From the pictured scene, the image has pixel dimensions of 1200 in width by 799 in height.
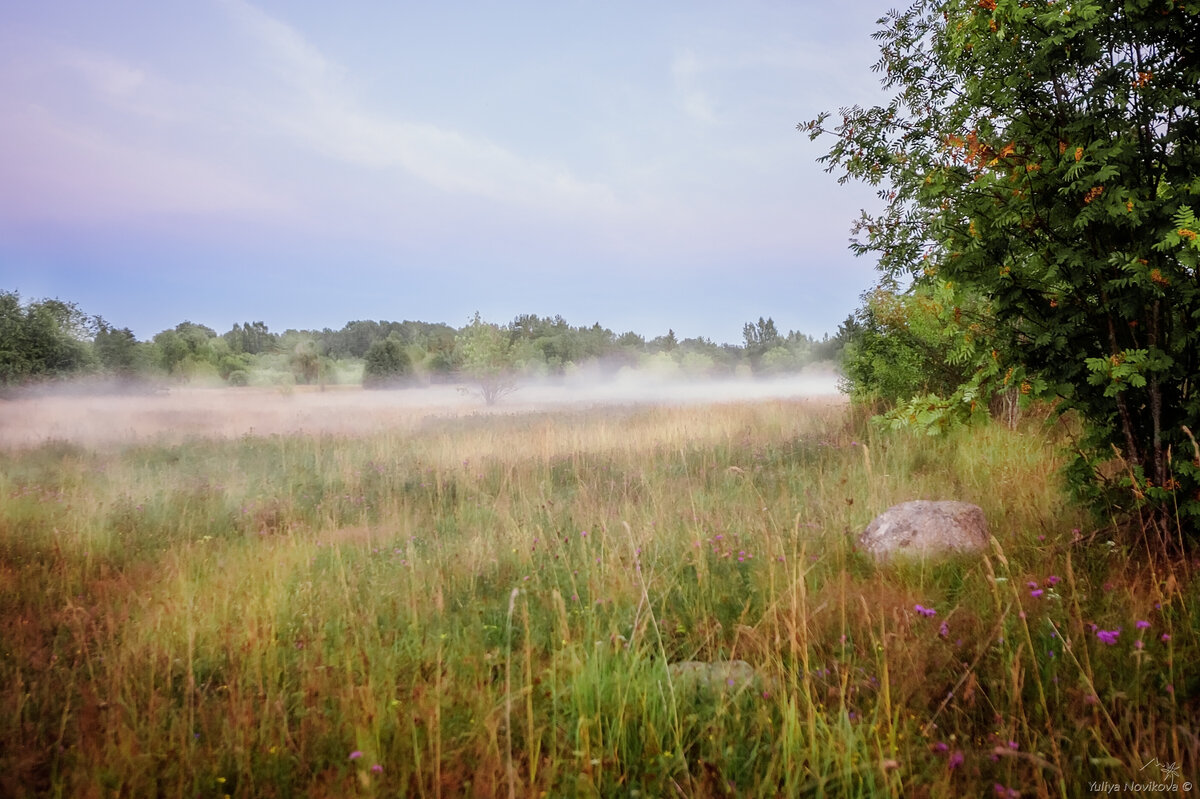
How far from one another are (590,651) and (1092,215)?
377cm

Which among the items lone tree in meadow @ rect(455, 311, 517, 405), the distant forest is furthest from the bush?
lone tree in meadow @ rect(455, 311, 517, 405)

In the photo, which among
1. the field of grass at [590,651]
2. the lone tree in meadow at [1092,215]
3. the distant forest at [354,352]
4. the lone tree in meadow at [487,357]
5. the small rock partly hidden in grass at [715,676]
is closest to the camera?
the field of grass at [590,651]

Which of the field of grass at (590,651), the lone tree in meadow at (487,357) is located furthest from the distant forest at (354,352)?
the field of grass at (590,651)

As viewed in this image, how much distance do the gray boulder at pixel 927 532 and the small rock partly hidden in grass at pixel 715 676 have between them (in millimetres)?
1924

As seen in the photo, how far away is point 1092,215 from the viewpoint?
3225mm

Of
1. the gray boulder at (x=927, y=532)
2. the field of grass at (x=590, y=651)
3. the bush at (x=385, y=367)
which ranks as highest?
the bush at (x=385, y=367)

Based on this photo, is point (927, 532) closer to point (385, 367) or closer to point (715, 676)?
point (715, 676)

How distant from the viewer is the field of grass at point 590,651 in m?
2.03

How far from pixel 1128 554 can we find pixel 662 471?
497cm

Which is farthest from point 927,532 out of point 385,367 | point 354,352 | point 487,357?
point 354,352

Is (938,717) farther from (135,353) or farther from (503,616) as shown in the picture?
(135,353)
